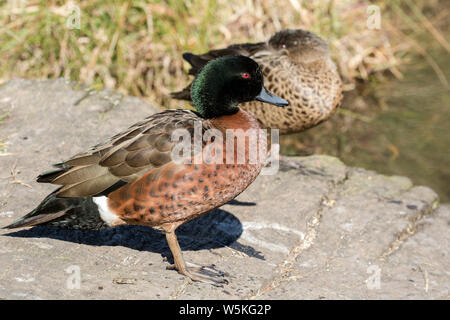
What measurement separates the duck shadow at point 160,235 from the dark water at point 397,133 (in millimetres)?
2007

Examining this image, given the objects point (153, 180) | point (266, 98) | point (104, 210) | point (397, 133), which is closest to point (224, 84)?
point (266, 98)

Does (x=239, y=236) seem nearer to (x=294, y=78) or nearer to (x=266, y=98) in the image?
(x=266, y=98)

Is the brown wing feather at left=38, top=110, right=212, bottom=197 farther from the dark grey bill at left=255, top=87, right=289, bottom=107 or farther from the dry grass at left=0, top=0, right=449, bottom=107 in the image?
the dry grass at left=0, top=0, right=449, bottom=107

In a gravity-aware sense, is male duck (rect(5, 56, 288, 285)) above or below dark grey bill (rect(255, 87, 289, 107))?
below

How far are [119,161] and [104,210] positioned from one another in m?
0.26

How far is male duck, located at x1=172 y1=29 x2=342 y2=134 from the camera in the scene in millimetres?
4746

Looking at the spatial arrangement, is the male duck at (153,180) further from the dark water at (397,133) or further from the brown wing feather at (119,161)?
the dark water at (397,133)

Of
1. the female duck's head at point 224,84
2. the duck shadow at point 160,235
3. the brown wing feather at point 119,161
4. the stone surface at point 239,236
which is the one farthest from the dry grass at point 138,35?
the female duck's head at point 224,84

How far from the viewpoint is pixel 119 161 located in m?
3.03

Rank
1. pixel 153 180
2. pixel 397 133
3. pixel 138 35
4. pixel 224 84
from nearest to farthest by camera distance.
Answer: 1. pixel 153 180
2. pixel 224 84
3. pixel 397 133
4. pixel 138 35

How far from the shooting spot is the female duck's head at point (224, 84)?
126 inches

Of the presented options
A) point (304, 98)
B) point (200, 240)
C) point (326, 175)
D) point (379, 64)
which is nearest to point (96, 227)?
point (200, 240)

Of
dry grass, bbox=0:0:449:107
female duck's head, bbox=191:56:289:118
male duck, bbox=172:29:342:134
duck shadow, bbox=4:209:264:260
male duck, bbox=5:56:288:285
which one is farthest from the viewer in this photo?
dry grass, bbox=0:0:449:107

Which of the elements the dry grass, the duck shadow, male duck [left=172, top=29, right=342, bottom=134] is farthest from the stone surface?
the dry grass
